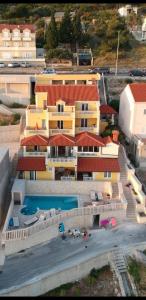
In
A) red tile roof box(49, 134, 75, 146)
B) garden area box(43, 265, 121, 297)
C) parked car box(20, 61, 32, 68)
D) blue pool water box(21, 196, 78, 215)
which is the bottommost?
garden area box(43, 265, 121, 297)

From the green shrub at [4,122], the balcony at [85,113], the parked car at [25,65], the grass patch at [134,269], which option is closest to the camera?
the grass patch at [134,269]

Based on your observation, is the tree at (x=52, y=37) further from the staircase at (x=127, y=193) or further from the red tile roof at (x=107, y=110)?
the staircase at (x=127, y=193)

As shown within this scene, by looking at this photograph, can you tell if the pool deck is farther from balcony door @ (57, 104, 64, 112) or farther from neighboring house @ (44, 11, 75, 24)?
neighboring house @ (44, 11, 75, 24)

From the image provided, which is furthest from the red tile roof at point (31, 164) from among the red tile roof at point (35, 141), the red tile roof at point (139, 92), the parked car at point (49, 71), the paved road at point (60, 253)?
the parked car at point (49, 71)

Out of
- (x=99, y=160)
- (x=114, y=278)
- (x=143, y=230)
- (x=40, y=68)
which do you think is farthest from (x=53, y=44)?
(x=114, y=278)

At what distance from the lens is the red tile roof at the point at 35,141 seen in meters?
36.2

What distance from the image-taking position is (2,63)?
58781 mm

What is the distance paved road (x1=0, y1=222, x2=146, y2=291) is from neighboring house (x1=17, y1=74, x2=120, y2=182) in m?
6.12

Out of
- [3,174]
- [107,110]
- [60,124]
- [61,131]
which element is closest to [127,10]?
[107,110]

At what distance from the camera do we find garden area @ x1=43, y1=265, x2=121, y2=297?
2706 centimetres

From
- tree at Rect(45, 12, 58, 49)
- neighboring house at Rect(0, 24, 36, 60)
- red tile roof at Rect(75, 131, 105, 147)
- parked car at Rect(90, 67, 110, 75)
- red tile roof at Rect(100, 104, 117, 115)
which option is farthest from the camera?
tree at Rect(45, 12, 58, 49)

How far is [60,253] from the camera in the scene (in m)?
29.3

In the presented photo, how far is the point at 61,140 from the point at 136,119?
31.6 ft

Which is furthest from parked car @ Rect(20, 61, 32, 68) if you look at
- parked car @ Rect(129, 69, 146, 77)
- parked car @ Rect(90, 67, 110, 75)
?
parked car @ Rect(129, 69, 146, 77)
